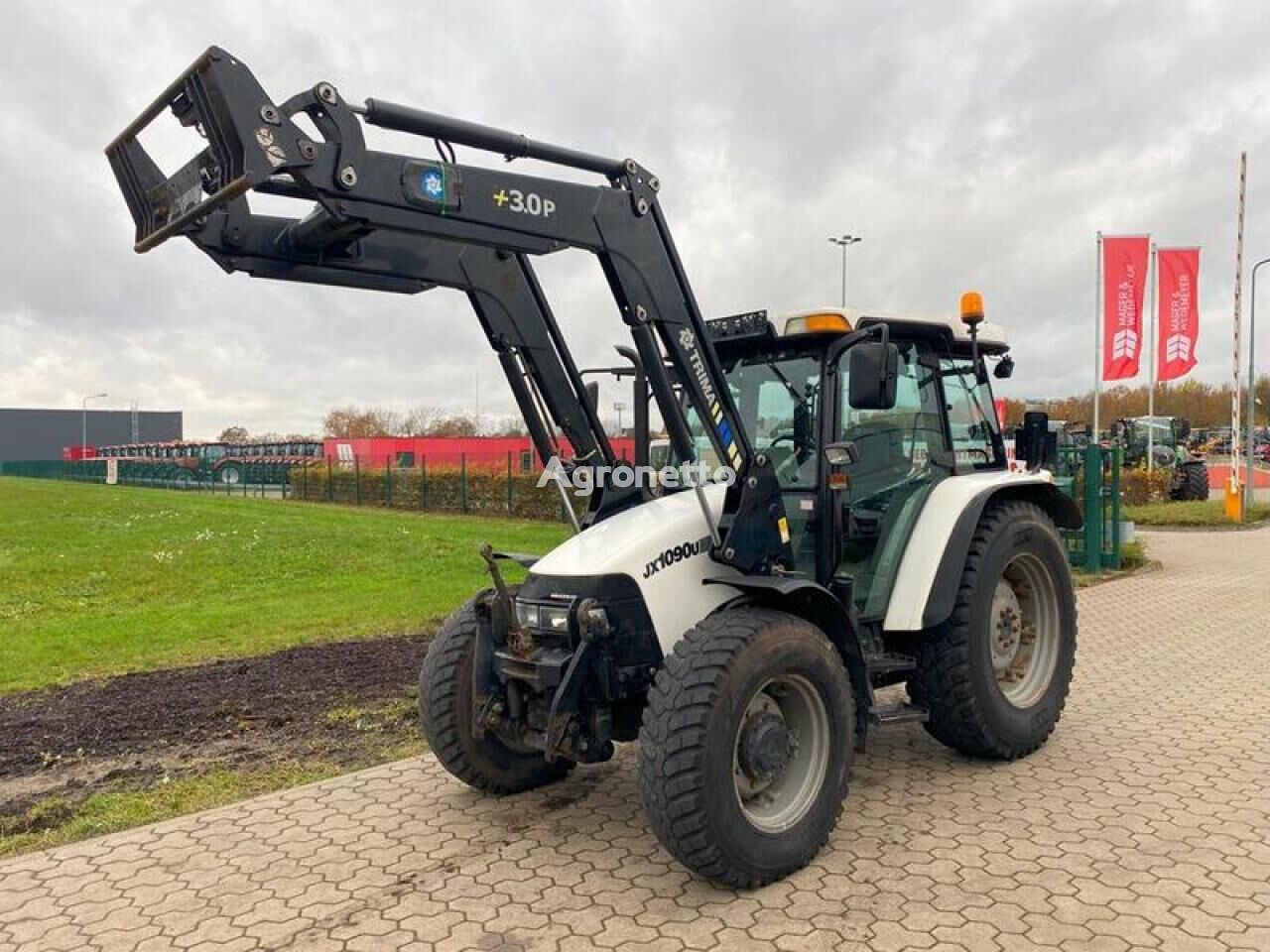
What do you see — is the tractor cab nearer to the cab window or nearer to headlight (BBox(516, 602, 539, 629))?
the cab window

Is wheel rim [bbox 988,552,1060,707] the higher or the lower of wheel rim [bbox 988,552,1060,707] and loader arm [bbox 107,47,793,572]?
the lower

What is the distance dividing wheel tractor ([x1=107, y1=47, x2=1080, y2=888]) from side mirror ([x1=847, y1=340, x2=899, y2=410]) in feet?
0.03

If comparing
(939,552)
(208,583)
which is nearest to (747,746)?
(939,552)

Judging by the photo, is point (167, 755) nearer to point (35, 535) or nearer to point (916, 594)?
point (916, 594)

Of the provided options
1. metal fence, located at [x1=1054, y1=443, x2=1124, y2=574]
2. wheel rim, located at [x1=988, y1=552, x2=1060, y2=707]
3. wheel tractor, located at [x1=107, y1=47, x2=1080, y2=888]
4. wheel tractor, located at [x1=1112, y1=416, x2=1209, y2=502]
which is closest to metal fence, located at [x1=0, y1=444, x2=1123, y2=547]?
metal fence, located at [x1=1054, y1=443, x2=1124, y2=574]

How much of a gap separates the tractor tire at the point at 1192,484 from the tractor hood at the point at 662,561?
80.2 feet

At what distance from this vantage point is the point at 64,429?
10350cm

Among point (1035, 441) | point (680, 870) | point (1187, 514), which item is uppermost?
point (1035, 441)

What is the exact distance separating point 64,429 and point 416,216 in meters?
117

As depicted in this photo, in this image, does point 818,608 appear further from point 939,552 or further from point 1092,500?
point 1092,500

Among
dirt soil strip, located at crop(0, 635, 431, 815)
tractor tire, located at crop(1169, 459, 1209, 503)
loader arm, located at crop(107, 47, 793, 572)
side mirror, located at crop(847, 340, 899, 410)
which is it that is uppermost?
loader arm, located at crop(107, 47, 793, 572)

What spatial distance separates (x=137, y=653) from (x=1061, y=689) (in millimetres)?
6960

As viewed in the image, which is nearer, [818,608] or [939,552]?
[818,608]

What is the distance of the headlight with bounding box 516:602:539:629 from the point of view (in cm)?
397
